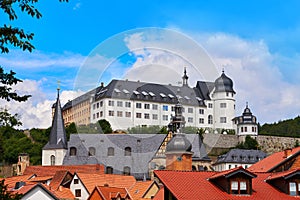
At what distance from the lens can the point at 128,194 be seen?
60.0 m

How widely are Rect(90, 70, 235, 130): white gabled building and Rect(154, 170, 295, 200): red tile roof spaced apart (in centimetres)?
8838

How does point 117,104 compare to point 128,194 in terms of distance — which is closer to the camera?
point 128,194

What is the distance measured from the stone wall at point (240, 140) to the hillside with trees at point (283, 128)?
22707mm

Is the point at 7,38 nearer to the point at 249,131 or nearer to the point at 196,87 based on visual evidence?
the point at 249,131

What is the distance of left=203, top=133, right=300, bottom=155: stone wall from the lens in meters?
118

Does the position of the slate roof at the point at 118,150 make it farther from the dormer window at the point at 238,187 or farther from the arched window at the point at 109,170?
the dormer window at the point at 238,187

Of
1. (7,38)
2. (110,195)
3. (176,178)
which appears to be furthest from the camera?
(110,195)

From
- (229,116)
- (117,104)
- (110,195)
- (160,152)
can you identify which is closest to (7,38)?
(110,195)

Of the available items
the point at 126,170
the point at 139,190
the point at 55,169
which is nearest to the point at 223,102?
the point at 126,170

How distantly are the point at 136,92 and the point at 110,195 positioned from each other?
7702cm

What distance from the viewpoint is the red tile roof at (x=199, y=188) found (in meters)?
31.8

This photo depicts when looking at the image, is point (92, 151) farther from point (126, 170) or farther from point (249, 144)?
point (249, 144)

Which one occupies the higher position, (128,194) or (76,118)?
(76,118)

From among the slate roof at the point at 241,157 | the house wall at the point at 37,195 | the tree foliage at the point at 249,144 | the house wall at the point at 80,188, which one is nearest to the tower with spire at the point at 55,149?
the slate roof at the point at 241,157
